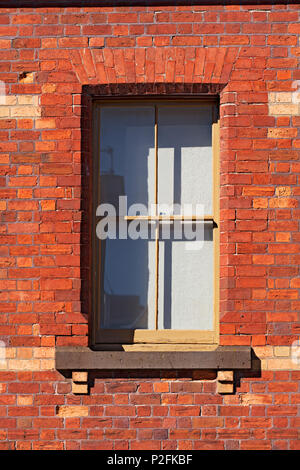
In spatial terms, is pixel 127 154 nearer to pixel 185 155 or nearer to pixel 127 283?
pixel 185 155

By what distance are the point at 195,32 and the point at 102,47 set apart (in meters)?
0.72

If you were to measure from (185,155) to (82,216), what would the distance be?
96cm

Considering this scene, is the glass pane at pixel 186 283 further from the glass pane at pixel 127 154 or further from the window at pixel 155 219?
the glass pane at pixel 127 154

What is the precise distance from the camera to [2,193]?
4520 millimetres

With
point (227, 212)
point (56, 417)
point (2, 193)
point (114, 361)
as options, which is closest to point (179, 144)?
point (227, 212)

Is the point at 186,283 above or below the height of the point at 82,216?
below

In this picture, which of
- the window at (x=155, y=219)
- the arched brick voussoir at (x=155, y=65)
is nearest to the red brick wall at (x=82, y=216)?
the arched brick voussoir at (x=155, y=65)

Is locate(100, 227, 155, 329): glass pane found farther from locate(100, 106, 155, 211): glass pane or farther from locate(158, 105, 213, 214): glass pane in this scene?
locate(158, 105, 213, 214): glass pane

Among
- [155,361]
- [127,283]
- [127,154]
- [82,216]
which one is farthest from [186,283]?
[127,154]

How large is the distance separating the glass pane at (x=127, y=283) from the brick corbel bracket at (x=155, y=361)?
0.99 feet

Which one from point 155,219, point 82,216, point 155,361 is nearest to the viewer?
point 155,361

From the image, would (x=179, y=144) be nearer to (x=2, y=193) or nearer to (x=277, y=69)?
(x=277, y=69)

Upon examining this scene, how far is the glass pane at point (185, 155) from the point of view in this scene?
4672 millimetres

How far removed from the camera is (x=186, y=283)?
15.2ft
